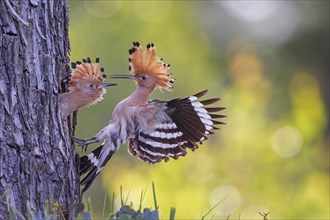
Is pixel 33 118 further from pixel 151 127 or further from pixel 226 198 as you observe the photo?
pixel 226 198

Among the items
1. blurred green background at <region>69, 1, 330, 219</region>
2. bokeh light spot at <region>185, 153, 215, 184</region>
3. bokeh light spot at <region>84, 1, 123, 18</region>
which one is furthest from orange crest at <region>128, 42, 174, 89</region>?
bokeh light spot at <region>84, 1, 123, 18</region>

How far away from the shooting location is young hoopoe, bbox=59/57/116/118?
3281mm

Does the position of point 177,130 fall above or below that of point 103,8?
below

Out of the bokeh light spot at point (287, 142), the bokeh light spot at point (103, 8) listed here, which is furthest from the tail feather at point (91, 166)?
the bokeh light spot at point (103, 8)

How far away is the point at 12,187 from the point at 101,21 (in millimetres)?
7318

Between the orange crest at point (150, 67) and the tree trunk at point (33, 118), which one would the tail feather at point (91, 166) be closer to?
the tree trunk at point (33, 118)

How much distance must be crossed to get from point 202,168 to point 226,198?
39 cm

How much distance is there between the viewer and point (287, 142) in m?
8.48

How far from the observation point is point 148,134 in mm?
3588

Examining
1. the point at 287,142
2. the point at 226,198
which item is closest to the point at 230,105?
the point at 287,142

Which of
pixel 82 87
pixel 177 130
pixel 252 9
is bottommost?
pixel 177 130

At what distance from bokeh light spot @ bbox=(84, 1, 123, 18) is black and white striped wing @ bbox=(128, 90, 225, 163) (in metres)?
6.77

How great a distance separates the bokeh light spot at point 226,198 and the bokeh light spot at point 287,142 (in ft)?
2.28

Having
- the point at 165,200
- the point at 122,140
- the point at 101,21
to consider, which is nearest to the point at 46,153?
the point at 122,140
